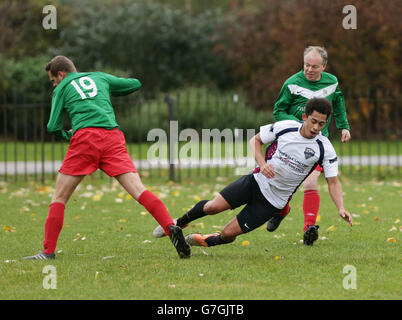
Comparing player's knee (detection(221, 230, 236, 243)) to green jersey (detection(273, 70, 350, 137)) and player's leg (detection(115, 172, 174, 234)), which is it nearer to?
player's leg (detection(115, 172, 174, 234))

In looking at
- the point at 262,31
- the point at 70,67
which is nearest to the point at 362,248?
the point at 70,67

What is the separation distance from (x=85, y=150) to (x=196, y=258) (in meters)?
1.32

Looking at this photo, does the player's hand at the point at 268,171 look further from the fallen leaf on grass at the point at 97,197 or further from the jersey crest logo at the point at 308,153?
the fallen leaf on grass at the point at 97,197

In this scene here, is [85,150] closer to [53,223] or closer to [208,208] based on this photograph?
[53,223]

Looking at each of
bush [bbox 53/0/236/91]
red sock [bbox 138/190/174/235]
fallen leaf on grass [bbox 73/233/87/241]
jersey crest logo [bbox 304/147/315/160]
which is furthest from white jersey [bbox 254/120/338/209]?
bush [bbox 53/0/236/91]

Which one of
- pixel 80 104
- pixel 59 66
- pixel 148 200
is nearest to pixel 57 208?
pixel 148 200

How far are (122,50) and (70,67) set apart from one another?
891 inches

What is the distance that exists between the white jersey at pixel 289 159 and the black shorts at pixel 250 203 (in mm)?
57

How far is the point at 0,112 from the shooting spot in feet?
72.2

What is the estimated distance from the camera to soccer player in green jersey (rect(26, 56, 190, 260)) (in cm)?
568

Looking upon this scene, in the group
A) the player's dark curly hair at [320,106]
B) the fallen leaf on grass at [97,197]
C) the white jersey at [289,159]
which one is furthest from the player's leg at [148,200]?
the fallen leaf on grass at [97,197]

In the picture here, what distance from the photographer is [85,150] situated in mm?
5660

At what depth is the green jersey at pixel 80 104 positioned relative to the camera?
→ 5.70 m

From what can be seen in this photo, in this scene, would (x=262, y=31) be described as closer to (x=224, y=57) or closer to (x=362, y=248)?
(x=224, y=57)
